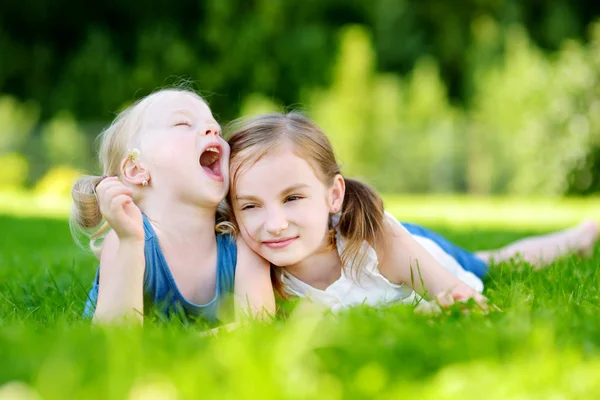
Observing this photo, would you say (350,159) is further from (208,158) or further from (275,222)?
(275,222)

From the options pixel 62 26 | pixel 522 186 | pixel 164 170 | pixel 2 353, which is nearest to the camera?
pixel 2 353

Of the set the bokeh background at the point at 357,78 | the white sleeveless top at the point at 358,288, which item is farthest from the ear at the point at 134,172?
the bokeh background at the point at 357,78

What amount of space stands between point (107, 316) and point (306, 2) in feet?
65.2

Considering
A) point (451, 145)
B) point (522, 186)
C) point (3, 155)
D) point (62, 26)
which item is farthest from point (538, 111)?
point (62, 26)

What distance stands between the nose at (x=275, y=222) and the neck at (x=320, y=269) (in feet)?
1.10

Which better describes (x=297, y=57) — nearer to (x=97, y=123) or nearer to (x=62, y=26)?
(x=97, y=123)

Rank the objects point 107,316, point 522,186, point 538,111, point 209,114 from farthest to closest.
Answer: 1. point 522,186
2. point 538,111
3. point 209,114
4. point 107,316

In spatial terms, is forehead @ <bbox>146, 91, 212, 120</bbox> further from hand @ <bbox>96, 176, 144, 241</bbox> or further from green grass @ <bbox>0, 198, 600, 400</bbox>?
green grass @ <bbox>0, 198, 600, 400</bbox>

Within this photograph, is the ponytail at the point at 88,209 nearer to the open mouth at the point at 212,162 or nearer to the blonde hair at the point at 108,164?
the blonde hair at the point at 108,164

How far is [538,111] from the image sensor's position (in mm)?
13828

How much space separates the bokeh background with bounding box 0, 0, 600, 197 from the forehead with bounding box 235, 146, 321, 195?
11.0m

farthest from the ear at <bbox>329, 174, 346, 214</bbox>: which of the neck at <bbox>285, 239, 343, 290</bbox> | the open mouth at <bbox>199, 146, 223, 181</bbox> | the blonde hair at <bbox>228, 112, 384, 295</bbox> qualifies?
the open mouth at <bbox>199, 146, 223, 181</bbox>

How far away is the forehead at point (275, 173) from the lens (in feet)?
8.56

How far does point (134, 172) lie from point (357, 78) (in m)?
14.7
